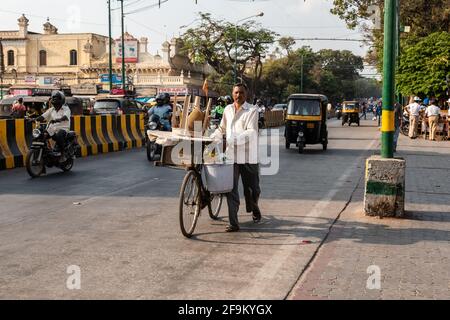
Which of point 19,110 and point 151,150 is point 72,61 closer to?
point 19,110

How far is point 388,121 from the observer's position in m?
8.68

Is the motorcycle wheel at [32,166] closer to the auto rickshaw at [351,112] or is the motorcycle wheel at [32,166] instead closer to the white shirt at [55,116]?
the white shirt at [55,116]

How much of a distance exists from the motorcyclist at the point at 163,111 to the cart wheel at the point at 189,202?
372 inches

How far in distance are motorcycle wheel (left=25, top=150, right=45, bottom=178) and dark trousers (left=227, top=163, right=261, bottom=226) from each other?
619 centimetres

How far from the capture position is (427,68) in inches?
1222

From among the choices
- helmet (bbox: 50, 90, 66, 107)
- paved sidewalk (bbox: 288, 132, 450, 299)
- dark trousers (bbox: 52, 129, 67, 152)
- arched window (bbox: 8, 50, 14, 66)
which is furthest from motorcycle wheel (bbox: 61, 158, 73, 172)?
arched window (bbox: 8, 50, 14, 66)

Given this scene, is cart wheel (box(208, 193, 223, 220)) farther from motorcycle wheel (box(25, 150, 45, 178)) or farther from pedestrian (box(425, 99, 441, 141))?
pedestrian (box(425, 99, 441, 141))

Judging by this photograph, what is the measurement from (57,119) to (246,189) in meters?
6.69

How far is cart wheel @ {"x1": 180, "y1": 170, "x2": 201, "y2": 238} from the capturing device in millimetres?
6977

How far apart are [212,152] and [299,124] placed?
13.4 m

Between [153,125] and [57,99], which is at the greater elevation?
[57,99]

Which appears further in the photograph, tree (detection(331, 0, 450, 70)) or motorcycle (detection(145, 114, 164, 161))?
tree (detection(331, 0, 450, 70))

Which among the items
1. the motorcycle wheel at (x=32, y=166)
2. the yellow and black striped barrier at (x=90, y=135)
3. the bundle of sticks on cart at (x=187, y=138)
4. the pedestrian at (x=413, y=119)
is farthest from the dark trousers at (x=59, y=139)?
the pedestrian at (x=413, y=119)

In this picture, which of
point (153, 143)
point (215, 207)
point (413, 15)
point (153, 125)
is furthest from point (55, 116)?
point (413, 15)
